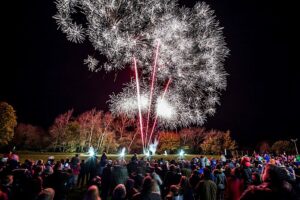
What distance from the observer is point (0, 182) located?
8.01 meters

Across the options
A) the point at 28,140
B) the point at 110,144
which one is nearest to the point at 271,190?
the point at 110,144

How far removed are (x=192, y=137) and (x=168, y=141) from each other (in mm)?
15537

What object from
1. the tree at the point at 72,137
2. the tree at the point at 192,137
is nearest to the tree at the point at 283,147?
the tree at the point at 192,137

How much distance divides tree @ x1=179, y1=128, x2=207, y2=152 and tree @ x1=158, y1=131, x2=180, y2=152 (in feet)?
16.3

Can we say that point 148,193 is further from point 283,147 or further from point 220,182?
point 283,147

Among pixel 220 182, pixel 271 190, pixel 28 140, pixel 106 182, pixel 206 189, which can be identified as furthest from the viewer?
pixel 28 140

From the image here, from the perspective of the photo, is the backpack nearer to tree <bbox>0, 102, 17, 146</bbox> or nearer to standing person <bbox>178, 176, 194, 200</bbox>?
standing person <bbox>178, 176, 194, 200</bbox>

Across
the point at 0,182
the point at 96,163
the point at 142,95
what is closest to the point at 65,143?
the point at 142,95

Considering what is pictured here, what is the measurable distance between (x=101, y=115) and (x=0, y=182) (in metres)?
81.2

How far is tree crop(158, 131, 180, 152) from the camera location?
10362 centimetres

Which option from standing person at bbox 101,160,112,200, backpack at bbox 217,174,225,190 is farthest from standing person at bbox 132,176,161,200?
backpack at bbox 217,174,225,190

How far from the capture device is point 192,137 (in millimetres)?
114500

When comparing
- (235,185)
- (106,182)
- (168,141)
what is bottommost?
(106,182)

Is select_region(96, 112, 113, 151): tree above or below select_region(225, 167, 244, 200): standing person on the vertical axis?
above
